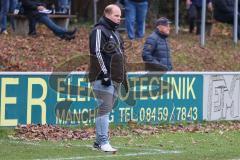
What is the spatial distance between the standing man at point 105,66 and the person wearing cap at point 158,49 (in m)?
4.13

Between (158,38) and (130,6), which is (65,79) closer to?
(158,38)

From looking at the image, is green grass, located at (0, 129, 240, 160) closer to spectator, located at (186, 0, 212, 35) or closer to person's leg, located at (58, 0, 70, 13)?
person's leg, located at (58, 0, 70, 13)

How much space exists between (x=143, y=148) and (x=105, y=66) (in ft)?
5.58

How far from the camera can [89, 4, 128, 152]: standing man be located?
12633 mm

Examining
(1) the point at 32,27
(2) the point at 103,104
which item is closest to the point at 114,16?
(2) the point at 103,104

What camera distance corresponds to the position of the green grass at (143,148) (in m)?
12.5

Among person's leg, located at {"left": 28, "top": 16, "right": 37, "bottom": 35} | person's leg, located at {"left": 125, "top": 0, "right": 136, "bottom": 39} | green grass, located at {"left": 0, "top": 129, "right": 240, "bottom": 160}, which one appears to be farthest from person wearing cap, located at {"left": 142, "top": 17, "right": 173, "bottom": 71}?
person's leg, located at {"left": 28, "top": 16, "right": 37, "bottom": 35}

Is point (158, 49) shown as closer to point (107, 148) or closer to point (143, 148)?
point (143, 148)

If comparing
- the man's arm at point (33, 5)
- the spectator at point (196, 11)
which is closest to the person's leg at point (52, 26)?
the man's arm at point (33, 5)

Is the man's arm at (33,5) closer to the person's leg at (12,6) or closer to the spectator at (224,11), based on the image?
the person's leg at (12,6)

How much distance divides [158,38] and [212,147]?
3.71 meters

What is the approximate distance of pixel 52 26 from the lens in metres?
22.0

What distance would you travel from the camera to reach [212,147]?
45.8 feet

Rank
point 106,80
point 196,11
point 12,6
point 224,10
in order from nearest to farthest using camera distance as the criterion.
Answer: point 106,80
point 12,6
point 224,10
point 196,11
